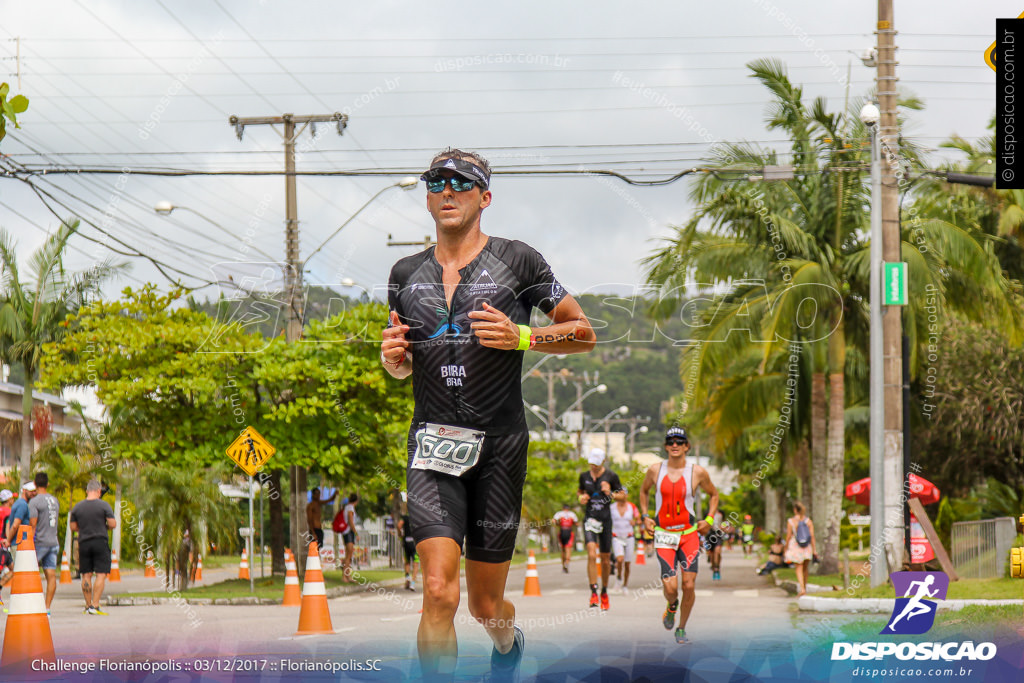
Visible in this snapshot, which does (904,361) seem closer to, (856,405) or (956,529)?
(956,529)

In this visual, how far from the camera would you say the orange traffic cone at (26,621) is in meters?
7.30

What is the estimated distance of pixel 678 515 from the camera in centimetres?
1073

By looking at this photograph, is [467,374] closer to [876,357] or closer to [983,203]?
[876,357]

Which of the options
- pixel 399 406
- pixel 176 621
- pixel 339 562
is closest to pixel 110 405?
pixel 399 406

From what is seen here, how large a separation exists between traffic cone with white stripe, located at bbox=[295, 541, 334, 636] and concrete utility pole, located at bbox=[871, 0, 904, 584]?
8.83m

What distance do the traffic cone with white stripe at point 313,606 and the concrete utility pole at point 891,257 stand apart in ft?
29.0

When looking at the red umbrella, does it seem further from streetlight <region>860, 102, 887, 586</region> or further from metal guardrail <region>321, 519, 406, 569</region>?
metal guardrail <region>321, 519, 406, 569</region>

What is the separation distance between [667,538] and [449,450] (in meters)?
6.15

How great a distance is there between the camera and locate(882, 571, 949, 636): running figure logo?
8289mm

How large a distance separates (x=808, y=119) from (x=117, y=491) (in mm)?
15560

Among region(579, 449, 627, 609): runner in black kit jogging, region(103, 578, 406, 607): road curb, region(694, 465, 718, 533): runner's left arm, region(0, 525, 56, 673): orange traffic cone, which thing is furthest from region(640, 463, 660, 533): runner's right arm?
region(103, 578, 406, 607): road curb

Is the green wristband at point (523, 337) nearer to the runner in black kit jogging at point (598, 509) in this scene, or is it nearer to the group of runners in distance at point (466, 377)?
the group of runners in distance at point (466, 377)

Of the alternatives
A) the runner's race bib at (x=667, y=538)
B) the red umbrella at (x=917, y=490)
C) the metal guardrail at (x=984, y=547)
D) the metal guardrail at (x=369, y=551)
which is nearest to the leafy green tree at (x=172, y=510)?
the metal guardrail at (x=369, y=551)

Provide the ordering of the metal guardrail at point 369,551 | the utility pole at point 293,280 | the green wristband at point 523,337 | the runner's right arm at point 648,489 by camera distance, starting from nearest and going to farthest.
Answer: the green wristband at point 523,337
the runner's right arm at point 648,489
the utility pole at point 293,280
the metal guardrail at point 369,551
